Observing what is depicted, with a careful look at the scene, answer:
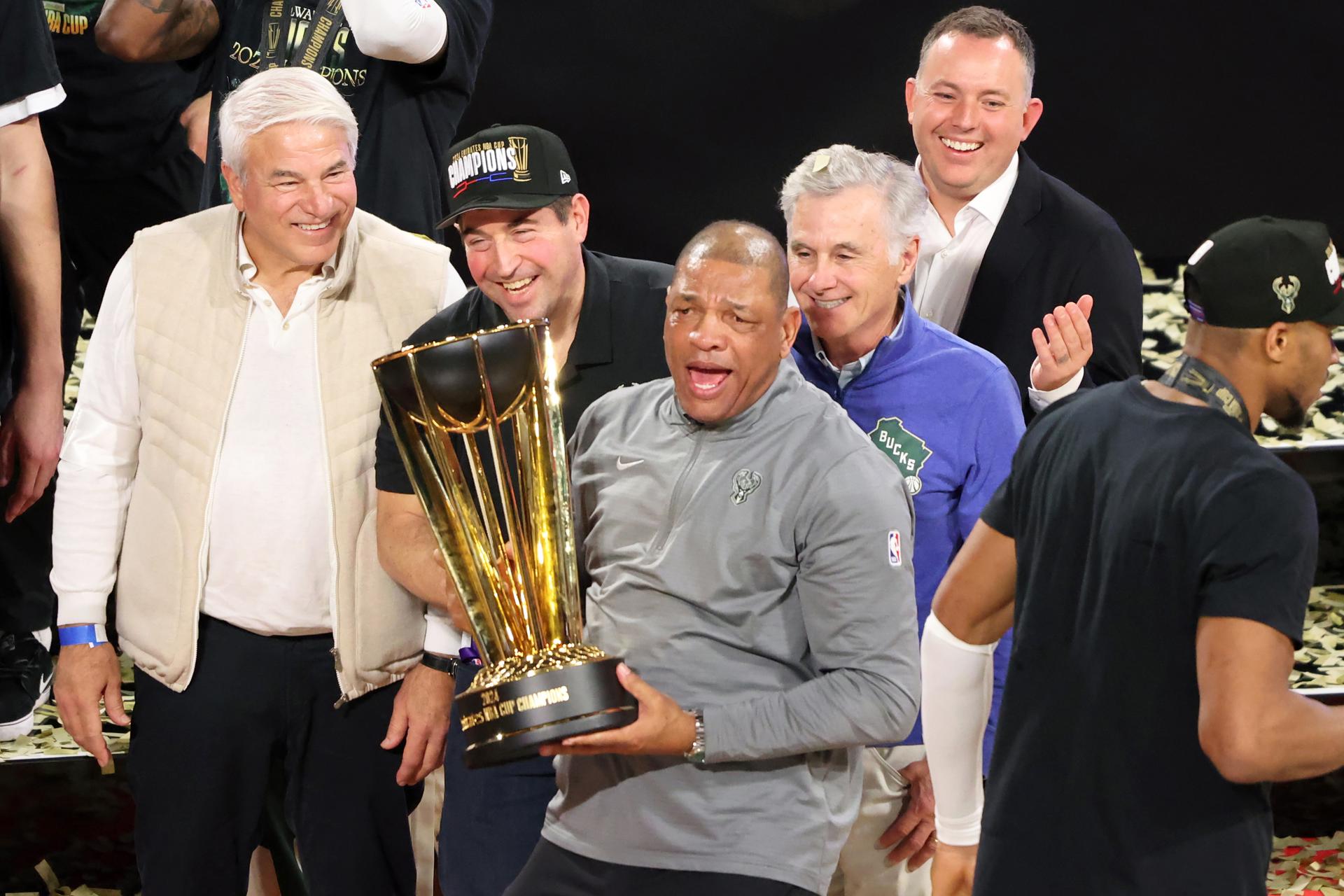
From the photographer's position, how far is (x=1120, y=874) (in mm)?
1706

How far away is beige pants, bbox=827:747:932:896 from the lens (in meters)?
2.57

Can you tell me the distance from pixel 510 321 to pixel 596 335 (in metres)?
0.15

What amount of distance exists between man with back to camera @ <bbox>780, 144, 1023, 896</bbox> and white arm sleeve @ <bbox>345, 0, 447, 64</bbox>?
0.94 m

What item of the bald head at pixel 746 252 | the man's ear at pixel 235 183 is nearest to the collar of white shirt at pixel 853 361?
the bald head at pixel 746 252

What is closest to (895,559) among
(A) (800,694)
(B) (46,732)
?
(A) (800,694)

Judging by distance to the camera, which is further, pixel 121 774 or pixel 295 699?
pixel 121 774

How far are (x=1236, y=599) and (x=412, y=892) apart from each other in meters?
1.66

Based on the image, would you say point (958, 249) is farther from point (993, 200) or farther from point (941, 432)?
point (941, 432)

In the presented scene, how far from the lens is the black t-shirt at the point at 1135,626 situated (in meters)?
1.59

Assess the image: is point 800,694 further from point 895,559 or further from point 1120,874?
point 1120,874

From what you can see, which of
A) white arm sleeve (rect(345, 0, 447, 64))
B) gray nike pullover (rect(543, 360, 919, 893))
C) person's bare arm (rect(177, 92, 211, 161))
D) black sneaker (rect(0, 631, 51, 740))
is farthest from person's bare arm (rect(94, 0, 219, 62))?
gray nike pullover (rect(543, 360, 919, 893))

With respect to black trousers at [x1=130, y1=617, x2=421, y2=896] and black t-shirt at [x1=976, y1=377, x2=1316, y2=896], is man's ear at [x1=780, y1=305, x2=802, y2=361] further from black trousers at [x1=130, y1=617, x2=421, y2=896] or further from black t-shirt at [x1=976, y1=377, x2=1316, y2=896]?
black trousers at [x1=130, y1=617, x2=421, y2=896]

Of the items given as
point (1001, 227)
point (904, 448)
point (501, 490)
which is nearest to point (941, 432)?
point (904, 448)

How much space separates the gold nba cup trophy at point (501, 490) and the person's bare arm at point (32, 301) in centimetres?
148
